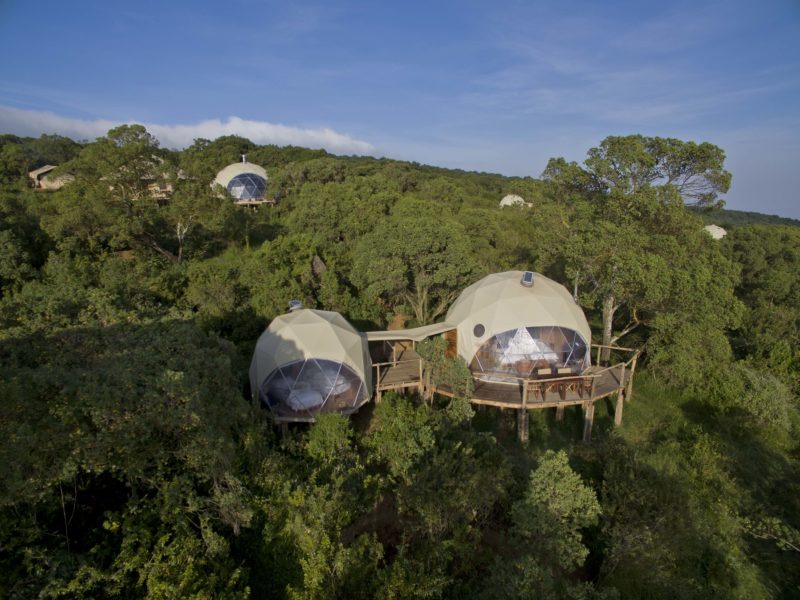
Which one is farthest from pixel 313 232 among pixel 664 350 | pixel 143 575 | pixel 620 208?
pixel 143 575

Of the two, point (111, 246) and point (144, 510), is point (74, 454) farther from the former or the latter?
point (111, 246)

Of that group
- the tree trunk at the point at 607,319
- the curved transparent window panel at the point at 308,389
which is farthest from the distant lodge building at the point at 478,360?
the tree trunk at the point at 607,319

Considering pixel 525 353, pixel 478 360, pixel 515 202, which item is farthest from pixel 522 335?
pixel 515 202

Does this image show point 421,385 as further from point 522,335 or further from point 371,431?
point 522,335

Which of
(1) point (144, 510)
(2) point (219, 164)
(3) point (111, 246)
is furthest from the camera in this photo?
(2) point (219, 164)

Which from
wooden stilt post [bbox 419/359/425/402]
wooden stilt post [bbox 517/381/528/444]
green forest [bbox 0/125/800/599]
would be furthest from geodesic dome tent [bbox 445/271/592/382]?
green forest [bbox 0/125/800/599]

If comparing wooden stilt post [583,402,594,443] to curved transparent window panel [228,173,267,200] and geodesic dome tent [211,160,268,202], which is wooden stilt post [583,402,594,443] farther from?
curved transparent window panel [228,173,267,200]
